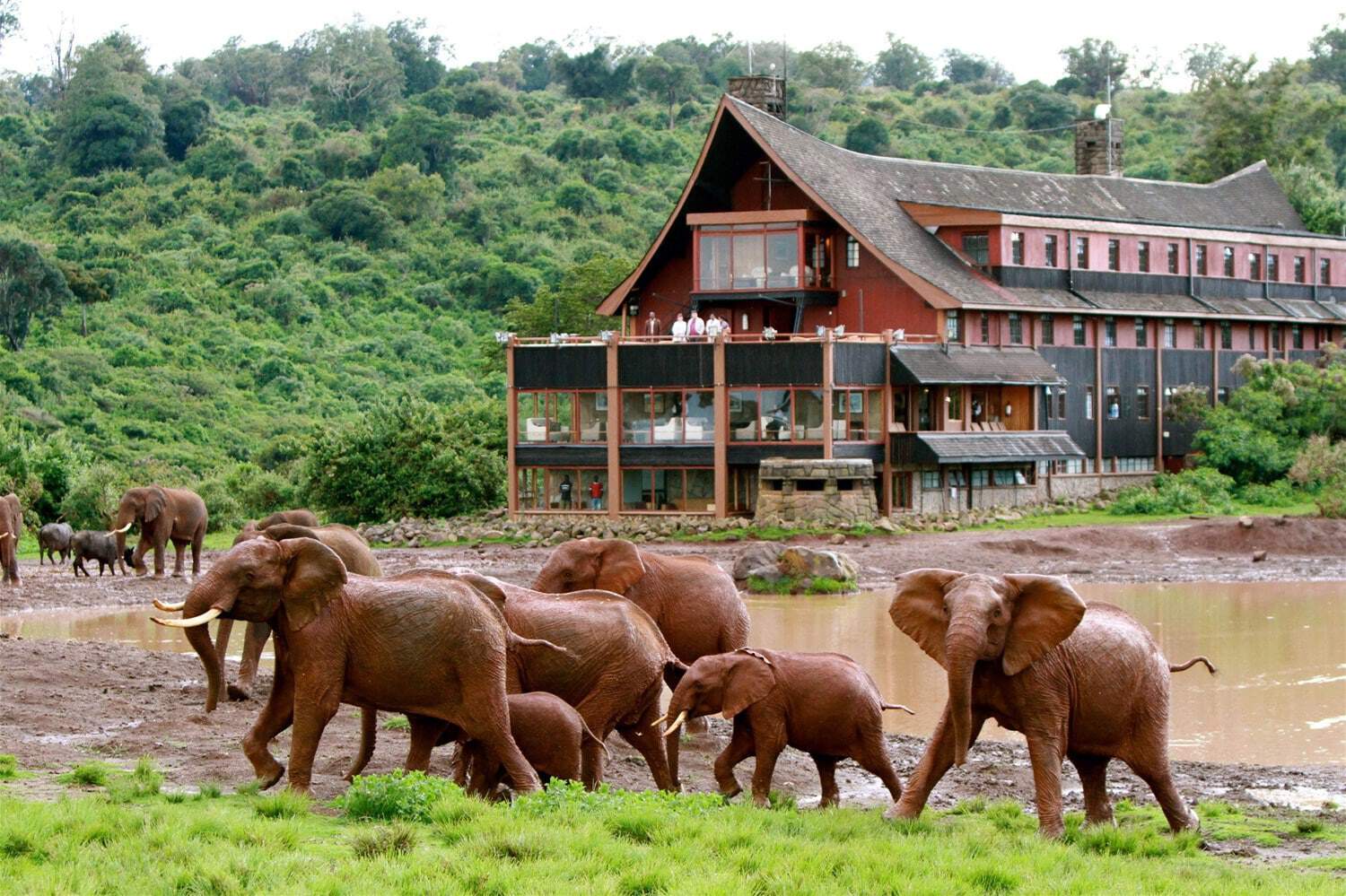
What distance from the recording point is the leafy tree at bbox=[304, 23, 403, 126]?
120 m

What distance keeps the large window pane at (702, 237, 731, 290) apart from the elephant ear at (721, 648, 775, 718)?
129ft

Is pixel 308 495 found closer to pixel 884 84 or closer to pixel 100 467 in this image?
pixel 100 467

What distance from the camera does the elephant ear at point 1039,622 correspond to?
13.1m

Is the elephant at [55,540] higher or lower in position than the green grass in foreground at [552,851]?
lower

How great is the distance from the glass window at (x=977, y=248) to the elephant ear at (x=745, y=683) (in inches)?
1671

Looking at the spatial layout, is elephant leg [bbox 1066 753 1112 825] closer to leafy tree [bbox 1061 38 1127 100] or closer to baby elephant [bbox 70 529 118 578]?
baby elephant [bbox 70 529 118 578]

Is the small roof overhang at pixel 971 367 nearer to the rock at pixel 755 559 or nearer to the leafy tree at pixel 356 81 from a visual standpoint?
the rock at pixel 755 559

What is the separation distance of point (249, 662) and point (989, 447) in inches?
1323

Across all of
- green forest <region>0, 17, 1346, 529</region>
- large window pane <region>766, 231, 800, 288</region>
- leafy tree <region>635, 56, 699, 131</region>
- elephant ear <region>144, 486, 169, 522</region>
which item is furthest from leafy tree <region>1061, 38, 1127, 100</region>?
elephant ear <region>144, 486, 169, 522</region>

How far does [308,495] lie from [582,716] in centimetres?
3698

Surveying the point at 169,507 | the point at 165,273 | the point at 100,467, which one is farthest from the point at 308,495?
the point at 165,273

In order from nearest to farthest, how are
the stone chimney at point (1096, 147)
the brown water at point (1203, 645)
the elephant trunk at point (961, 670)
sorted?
the elephant trunk at point (961, 670) → the brown water at point (1203, 645) → the stone chimney at point (1096, 147)

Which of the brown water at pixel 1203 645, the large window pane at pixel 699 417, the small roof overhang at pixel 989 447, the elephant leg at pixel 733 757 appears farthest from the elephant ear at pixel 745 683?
the small roof overhang at pixel 989 447

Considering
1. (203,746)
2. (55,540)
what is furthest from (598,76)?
(203,746)
